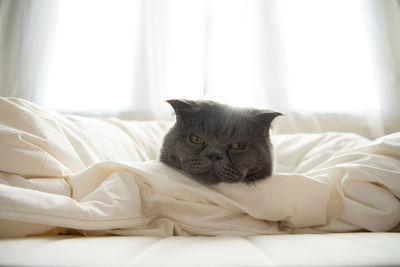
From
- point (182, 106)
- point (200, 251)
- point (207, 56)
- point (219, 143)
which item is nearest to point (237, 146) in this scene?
point (219, 143)

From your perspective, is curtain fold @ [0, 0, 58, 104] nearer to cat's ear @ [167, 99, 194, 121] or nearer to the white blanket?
the white blanket

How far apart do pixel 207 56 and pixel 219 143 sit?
54.6 inches

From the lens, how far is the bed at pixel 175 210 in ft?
1.91

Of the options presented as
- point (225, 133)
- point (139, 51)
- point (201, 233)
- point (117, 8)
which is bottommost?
point (201, 233)

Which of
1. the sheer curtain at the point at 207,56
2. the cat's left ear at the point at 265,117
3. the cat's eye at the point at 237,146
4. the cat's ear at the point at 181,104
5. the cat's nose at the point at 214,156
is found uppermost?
the sheer curtain at the point at 207,56

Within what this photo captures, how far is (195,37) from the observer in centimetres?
215

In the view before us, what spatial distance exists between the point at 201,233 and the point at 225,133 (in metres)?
0.36

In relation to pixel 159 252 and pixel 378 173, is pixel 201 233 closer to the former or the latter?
pixel 159 252

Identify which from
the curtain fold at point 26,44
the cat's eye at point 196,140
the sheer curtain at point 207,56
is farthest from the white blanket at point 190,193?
the curtain fold at point 26,44

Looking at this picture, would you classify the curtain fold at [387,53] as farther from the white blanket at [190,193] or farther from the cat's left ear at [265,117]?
the cat's left ear at [265,117]

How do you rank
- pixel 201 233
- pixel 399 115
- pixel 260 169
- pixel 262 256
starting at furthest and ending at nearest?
pixel 399 115 → pixel 260 169 → pixel 201 233 → pixel 262 256

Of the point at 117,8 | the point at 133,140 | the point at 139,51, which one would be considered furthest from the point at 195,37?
the point at 133,140

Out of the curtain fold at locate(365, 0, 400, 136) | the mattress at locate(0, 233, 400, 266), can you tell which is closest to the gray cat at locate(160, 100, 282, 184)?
the mattress at locate(0, 233, 400, 266)

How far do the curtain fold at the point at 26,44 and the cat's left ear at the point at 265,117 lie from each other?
5.99 ft
